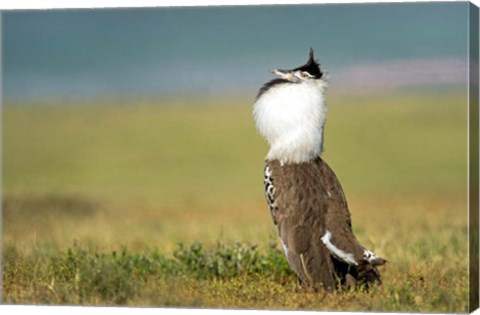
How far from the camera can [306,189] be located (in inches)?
421

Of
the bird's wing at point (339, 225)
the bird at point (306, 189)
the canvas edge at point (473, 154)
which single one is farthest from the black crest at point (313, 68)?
the canvas edge at point (473, 154)

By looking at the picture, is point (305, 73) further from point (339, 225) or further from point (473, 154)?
point (473, 154)

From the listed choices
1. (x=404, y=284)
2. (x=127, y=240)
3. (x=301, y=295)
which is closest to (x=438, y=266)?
(x=404, y=284)

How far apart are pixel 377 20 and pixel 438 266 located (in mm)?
2123

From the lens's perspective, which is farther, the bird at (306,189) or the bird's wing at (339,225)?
the bird at (306,189)

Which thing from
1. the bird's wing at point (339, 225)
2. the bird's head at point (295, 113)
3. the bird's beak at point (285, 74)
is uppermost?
the bird's beak at point (285, 74)

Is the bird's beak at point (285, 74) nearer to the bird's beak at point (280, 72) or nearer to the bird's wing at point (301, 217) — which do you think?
the bird's beak at point (280, 72)

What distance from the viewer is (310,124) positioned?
35.4 feet

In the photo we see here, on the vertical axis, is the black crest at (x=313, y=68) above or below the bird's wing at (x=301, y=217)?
above

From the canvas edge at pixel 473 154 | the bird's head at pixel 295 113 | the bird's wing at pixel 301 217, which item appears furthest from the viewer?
the bird's head at pixel 295 113

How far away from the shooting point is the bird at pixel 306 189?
10602 mm

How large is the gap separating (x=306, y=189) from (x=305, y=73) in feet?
3.12

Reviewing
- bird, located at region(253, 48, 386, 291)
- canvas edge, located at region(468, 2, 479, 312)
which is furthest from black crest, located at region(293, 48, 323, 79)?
canvas edge, located at region(468, 2, 479, 312)

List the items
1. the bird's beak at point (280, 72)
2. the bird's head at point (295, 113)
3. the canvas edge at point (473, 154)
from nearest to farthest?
the canvas edge at point (473, 154)
the bird's head at point (295, 113)
the bird's beak at point (280, 72)
